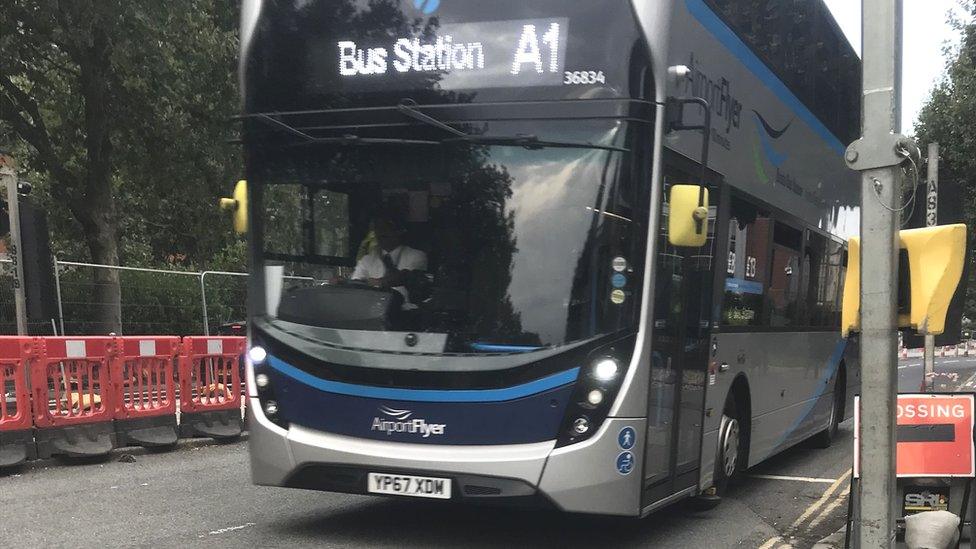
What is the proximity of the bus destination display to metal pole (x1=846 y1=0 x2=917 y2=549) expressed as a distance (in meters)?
1.49

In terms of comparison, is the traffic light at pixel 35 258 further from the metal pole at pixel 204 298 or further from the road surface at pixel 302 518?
the road surface at pixel 302 518

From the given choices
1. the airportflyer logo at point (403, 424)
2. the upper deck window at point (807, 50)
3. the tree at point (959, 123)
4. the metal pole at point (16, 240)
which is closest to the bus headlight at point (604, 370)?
the airportflyer logo at point (403, 424)

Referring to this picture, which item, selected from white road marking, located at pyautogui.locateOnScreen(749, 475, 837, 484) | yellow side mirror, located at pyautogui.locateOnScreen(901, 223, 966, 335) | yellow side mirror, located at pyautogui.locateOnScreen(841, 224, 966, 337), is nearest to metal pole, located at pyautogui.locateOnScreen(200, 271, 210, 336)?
white road marking, located at pyautogui.locateOnScreen(749, 475, 837, 484)

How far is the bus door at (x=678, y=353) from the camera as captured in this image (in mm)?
5633

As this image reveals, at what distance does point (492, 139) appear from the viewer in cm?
547

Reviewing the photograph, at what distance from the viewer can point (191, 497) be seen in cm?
751

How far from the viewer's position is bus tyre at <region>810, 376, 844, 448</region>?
1167cm

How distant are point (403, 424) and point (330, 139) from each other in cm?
179

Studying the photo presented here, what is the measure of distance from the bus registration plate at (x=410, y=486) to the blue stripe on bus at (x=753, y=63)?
3.35 meters

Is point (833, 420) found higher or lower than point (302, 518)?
lower

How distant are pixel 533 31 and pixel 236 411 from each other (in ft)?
24.0

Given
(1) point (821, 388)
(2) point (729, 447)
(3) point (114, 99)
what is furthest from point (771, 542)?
(3) point (114, 99)

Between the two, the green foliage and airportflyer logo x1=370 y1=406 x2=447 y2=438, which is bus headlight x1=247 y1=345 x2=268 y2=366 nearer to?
airportflyer logo x1=370 y1=406 x2=447 y2=438

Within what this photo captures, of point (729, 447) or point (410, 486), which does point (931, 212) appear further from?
point (410, 486)
